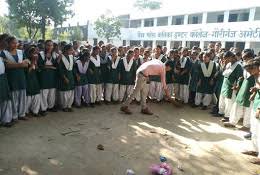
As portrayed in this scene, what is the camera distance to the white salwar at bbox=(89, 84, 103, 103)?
7.39 m

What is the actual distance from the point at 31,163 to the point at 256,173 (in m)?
3.35

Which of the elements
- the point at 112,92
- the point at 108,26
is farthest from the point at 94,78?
the point at 108,26

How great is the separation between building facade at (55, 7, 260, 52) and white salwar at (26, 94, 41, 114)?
2017cm

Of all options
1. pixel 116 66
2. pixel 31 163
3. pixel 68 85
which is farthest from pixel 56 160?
pixel 116 66

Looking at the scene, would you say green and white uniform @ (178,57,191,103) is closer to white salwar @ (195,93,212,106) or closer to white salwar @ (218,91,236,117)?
white salwar @ (195,93,212,106)

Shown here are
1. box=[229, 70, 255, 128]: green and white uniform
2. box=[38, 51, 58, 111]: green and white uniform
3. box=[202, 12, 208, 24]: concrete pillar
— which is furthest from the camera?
box=[202, 12, 208, 24]: concrete pillar

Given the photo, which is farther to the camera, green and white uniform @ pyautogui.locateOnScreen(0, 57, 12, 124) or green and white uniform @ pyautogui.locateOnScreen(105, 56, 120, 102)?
green and white uniform @ pyautogui.locateOnScreen(105, 56, 120, 102)

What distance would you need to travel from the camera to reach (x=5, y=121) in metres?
5.44

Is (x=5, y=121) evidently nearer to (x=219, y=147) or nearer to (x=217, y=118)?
(x=219, y=147)

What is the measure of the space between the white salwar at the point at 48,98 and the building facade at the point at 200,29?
64.6ft

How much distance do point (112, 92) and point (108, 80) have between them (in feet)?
1.35

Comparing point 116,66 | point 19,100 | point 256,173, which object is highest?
point 116,66

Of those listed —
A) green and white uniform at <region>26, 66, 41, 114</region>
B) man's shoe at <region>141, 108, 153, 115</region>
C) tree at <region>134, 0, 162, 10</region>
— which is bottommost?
man's shoe at <region>141, 108, 153, 115</region>

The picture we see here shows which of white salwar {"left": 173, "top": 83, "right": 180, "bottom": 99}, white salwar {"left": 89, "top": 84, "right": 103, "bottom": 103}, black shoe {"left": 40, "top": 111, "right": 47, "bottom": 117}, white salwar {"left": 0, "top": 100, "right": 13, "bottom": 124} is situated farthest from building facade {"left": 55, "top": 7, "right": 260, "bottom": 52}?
white salwar {"left": 0, "top": 100, "right": 13, "bottom": 124}
